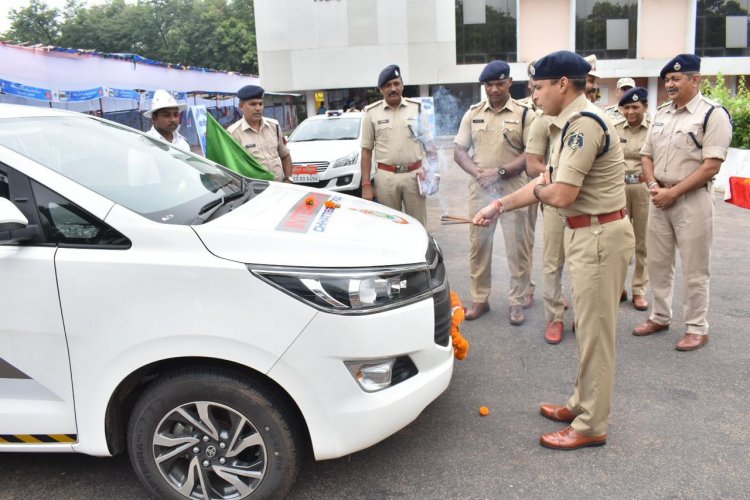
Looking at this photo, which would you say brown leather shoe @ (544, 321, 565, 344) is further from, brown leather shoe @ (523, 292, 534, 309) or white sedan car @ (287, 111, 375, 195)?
white sedan car @ (287, 111, 375, 195)

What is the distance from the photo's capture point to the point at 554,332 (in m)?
4.55

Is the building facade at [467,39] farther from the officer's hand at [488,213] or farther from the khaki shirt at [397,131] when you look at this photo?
the officer's hand at [488,213]

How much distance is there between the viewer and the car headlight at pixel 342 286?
8.00 ft

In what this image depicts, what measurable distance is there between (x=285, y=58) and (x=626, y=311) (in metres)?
29.1

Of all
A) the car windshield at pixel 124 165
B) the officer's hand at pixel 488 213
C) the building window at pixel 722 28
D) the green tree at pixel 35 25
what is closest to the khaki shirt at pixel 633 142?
the officer's hand at pixel 488 213

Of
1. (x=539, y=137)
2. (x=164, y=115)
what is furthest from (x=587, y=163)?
(x=164, y=115)

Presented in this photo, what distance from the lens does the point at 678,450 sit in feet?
10.0

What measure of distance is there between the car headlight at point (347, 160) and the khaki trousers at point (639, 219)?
16.8 ft

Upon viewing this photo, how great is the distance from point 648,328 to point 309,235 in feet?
10.3

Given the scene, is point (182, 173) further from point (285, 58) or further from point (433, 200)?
point (285, 58)

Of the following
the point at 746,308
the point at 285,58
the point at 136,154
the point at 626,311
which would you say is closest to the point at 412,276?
the point at 136,154

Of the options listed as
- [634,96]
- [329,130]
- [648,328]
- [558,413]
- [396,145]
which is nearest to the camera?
[558,413]

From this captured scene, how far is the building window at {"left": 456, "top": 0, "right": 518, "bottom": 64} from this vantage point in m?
31.7

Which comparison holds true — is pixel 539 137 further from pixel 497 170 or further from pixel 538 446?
pixel 538 446
